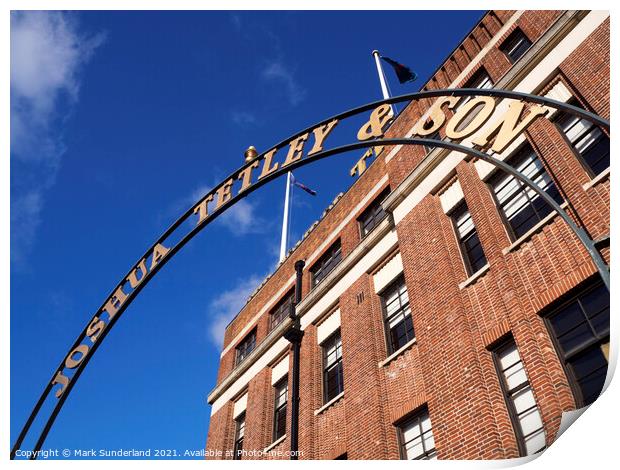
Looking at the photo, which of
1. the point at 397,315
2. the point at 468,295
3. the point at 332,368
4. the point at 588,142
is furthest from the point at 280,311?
the point at 588,142

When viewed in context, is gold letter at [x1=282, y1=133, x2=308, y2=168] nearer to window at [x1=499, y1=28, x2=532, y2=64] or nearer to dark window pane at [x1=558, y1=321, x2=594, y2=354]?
dark window pane at [x1=558, y1=321, x2=594, y2=354]

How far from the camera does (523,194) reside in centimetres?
1104

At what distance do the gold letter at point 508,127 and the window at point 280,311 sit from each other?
1446cm

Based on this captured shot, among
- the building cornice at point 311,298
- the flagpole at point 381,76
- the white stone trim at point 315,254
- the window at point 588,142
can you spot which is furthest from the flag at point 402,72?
the window at point 588,142

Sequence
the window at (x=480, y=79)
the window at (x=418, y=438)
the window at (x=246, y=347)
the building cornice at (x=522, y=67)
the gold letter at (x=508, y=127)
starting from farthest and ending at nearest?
the window at (x=246, y=347), the window at (x=480, y=79), the building cornice at (x=522, y=67), the window at (x=418, y=438), the gold letter at (x=508, y=127)

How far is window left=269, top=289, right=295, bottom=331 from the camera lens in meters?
19.9

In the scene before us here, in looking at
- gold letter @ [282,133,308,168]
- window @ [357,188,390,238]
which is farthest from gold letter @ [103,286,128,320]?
window @ [357,188,390,238]

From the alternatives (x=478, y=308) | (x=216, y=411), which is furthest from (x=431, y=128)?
(x=216, y=411)

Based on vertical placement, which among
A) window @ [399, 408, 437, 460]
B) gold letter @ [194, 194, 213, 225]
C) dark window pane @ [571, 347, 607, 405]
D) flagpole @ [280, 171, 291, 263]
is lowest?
dark window pane @ [571, 347, 607, 405]

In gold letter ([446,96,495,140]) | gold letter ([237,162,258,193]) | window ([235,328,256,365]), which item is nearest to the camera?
gold letter ([446,96,495,140])

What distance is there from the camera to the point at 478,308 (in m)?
10.5

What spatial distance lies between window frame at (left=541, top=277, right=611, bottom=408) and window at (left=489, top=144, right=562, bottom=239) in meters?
1.97

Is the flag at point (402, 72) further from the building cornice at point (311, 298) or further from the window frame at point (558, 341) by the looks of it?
the window frame at point (558, 341)

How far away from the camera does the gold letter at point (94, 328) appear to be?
26.7ft
